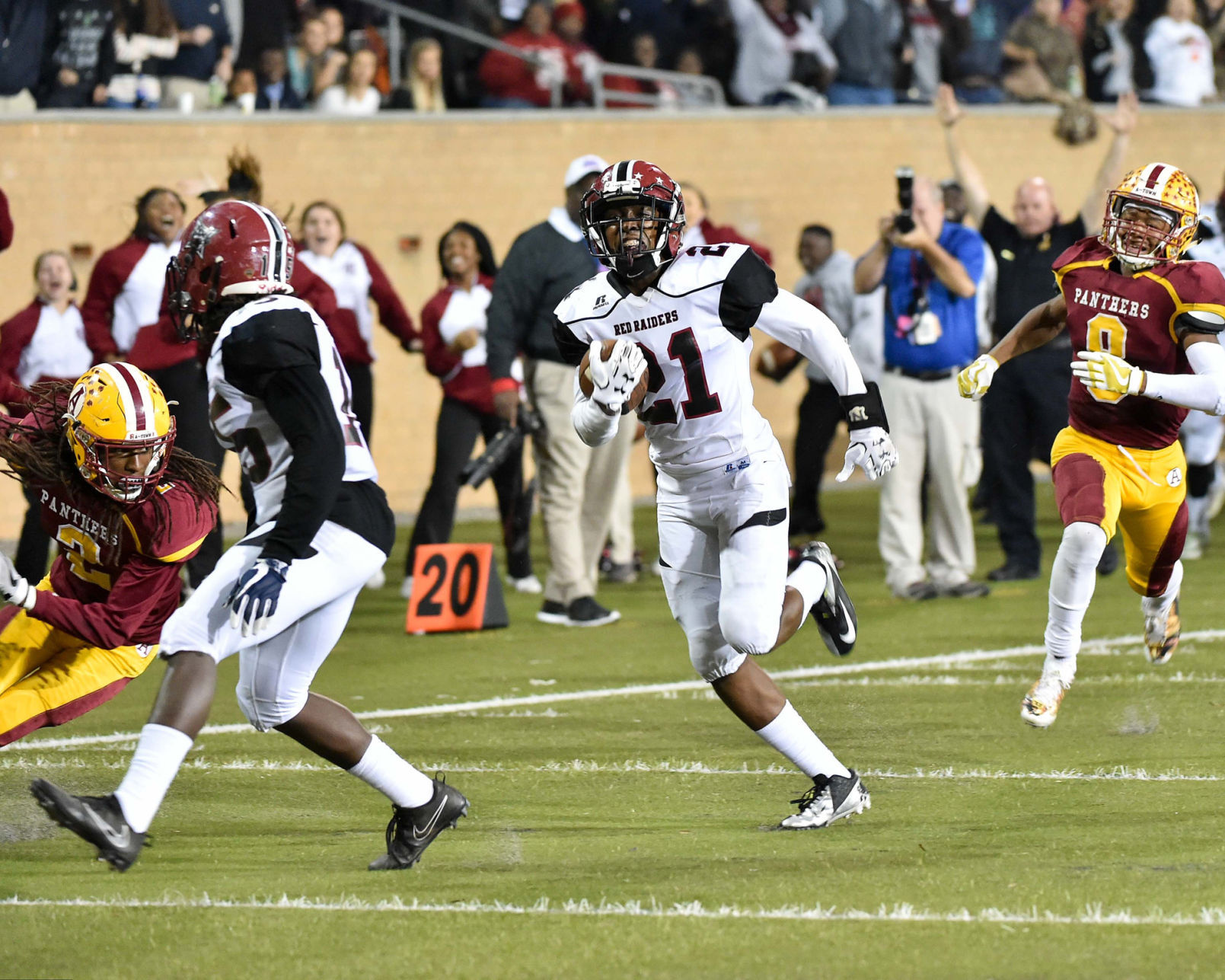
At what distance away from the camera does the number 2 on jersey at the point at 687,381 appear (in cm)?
524

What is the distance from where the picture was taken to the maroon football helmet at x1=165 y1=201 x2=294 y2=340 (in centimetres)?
477

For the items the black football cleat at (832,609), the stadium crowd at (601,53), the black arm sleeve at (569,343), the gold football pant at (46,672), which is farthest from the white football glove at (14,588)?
the stadium crowd at (601,53)

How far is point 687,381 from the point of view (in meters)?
5.29

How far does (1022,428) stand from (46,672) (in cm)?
634

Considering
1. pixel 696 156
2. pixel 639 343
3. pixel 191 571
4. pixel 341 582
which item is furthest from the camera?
pixel 696 156

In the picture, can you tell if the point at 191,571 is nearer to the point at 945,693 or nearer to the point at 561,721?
the point at 561,721

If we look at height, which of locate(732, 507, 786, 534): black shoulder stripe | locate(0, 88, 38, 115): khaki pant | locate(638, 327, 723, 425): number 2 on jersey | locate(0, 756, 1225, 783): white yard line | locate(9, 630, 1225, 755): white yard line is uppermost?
locate(0, 88, 38, 115): khaki pant

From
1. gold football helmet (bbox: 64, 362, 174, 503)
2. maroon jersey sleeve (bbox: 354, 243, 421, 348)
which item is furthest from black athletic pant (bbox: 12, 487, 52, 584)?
gold football helmet (bbox: 64, 362, 174, 503)

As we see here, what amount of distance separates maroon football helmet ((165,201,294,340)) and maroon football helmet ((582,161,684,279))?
89cm

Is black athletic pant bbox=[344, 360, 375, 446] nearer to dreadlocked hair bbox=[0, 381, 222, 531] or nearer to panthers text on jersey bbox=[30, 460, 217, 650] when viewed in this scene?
dreadlocked hair bbox=[0, 381, 222, 531]

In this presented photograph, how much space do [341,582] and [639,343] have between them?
1149 millimetres

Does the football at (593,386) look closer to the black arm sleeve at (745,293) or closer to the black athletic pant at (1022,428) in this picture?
the black arm sleeve at (745,293)

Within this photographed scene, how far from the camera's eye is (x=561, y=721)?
22.7 ft

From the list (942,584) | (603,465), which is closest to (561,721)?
(603,465)
